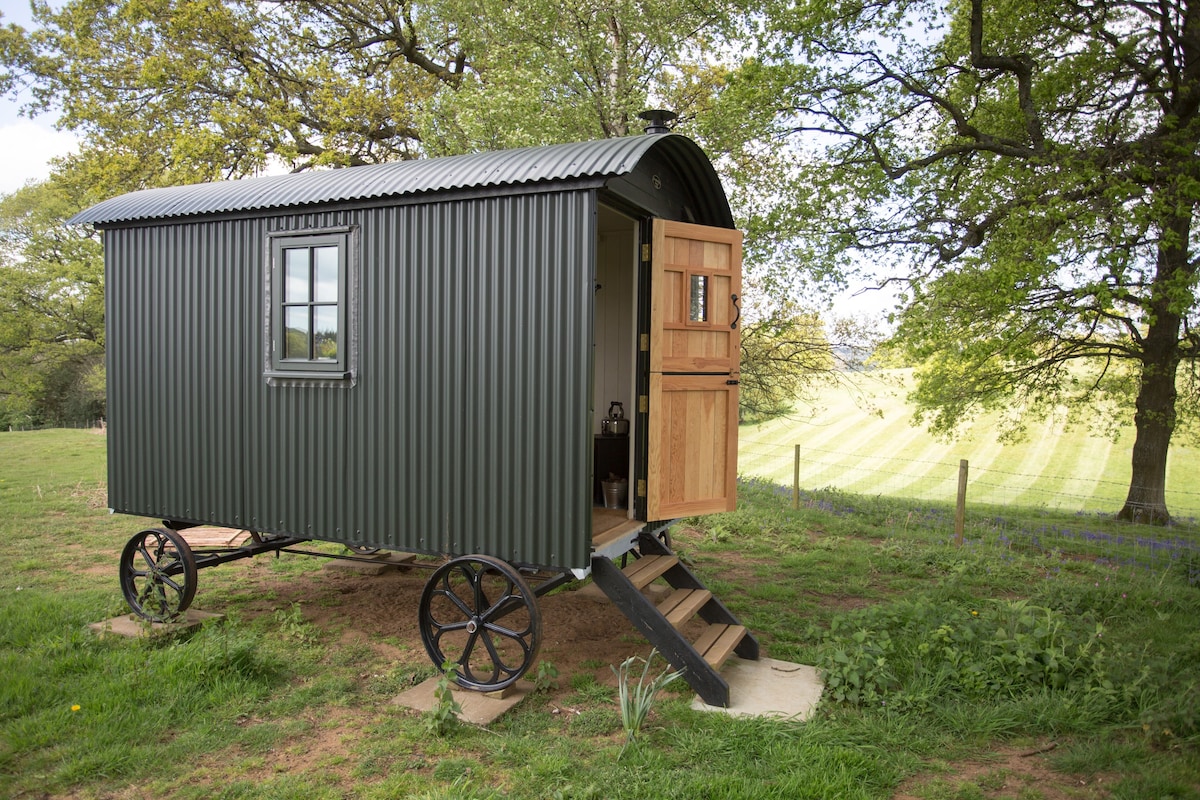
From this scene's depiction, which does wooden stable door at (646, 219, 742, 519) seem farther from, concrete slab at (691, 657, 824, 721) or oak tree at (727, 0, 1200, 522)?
oak tree at (727, 0, 1200, 522)

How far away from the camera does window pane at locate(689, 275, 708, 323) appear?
5436 mm

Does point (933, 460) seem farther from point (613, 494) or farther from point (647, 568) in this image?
point (647, 568)

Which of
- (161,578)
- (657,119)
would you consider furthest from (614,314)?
(161,578)

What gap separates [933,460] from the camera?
2242 centimetres

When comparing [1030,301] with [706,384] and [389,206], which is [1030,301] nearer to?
[706,384]

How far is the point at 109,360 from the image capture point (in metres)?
6.38

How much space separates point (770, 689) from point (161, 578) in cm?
465

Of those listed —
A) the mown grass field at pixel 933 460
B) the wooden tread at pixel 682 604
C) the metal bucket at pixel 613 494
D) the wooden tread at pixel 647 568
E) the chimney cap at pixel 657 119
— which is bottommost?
the mown grass field at pixel 933 460

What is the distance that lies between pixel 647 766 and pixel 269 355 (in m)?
3.97

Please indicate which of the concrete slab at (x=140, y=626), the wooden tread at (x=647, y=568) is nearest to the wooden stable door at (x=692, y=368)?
the wooden tread at (x=647, y=568)

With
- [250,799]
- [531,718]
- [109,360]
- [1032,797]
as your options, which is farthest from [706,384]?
[109,360]

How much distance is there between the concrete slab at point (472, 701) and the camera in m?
4.37

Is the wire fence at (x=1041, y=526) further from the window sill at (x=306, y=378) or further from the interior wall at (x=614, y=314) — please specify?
the window sill at (x=306, y=378)

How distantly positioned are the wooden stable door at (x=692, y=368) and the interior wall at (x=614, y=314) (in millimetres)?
1295
